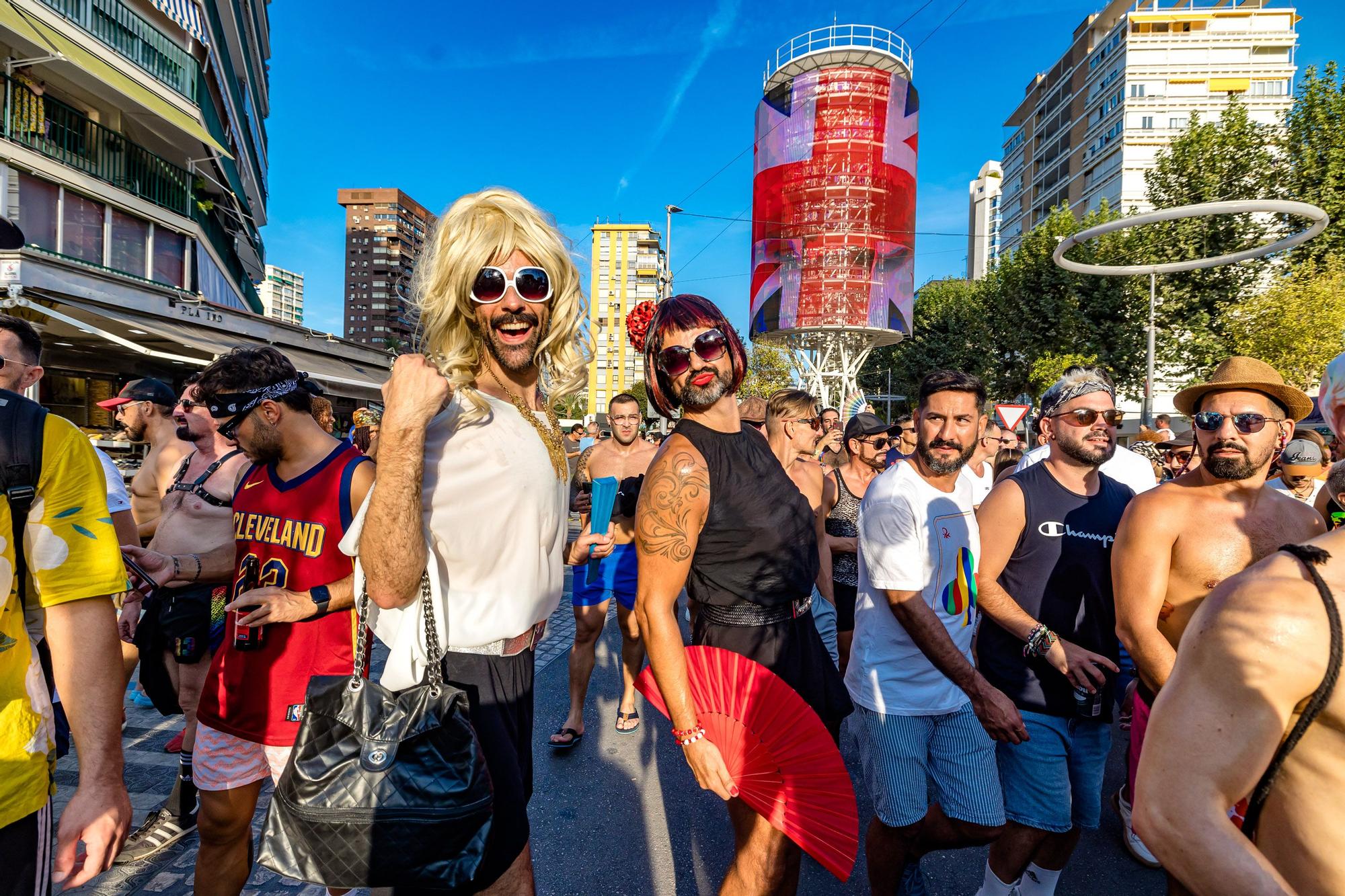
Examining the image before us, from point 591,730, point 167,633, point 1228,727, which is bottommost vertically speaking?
point 591,730

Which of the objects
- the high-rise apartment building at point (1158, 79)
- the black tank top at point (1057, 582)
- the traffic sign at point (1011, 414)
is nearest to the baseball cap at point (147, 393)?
the black tank top at point (1057, 582)

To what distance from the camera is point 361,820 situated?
1392 millimetres

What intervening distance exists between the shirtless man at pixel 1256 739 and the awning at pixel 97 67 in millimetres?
17769

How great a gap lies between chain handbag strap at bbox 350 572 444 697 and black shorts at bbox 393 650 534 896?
11 cm

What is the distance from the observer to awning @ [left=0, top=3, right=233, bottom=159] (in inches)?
464

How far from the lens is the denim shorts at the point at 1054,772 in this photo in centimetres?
254

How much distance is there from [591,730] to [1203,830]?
403cm

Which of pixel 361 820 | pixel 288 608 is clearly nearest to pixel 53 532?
pixel 288 608

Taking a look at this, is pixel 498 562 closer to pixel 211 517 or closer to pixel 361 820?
pixel 361 820

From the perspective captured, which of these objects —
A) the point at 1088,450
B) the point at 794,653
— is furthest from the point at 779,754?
the point at 1088,450

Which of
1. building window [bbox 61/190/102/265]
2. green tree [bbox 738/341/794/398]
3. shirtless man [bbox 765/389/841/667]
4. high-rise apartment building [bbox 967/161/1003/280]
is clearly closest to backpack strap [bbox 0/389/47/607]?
shirtless man [bbox 765/389/841/667]

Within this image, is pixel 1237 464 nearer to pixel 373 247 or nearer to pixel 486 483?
pixel 486 483

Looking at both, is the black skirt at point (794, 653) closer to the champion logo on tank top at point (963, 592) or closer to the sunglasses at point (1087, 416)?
the champion logo on tank top at point (963, 592)

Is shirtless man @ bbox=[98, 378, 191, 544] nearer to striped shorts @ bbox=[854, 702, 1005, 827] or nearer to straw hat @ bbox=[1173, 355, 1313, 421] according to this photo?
striped shorts @ bbox=[854, 702, 1005, 827]
